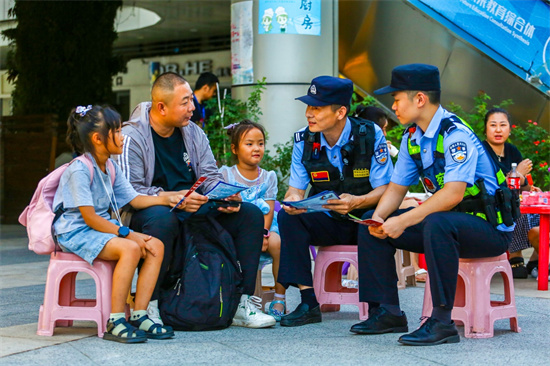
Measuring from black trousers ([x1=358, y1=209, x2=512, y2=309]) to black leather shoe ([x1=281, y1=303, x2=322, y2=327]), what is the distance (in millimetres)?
342

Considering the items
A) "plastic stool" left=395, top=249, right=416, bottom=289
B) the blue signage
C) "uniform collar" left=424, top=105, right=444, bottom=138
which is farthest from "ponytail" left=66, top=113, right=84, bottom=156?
the blue signage

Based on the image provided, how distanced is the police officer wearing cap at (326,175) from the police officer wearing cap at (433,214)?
306 mm

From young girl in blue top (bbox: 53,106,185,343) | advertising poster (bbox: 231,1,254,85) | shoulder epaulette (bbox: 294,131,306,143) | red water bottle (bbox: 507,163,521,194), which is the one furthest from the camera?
advertising poster (bbox: 231,1,254,85)

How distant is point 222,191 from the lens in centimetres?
390

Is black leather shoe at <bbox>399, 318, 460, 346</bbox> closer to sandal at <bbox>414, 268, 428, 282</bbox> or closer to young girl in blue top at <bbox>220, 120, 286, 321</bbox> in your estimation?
young girl in blue top at <bbox>220, 120, 286, 321</bbox>

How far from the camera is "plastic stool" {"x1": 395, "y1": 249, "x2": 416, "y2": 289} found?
561 cm

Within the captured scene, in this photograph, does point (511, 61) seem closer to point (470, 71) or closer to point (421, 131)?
point (470, 71)

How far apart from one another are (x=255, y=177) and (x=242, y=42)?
3805 mm

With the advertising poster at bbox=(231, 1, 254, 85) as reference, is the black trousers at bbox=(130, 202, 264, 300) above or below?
below

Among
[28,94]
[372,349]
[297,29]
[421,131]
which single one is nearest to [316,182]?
[421,131]

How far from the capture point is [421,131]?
3883mm

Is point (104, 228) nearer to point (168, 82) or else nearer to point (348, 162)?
point (168, 82)

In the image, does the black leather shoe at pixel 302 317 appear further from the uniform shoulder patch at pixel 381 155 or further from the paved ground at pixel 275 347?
the uniform shoulder patch at pixel 381 155

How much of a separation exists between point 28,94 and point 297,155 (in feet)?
30.8
